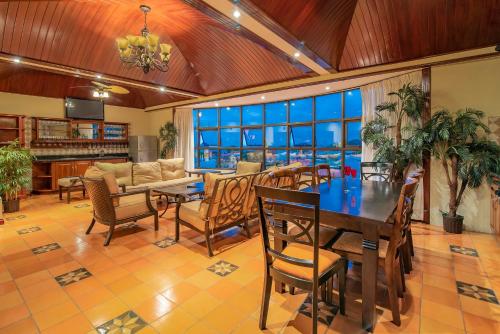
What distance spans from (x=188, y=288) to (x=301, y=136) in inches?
194

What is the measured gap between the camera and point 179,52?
5.38 meters

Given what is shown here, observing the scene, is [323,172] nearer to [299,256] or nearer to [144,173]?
[299,256]

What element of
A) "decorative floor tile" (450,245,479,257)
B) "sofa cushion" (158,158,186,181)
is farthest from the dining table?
"sofa cushion" (158,158,186,181)

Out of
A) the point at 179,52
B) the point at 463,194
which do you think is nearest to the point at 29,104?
the point at 179,52

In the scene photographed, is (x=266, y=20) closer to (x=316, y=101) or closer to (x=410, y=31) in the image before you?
(x=410, y=31)

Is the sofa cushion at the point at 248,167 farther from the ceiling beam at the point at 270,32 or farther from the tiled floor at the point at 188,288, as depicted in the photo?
the ceiling beam at the point at 270,32

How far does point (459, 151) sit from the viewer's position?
3.36 metres

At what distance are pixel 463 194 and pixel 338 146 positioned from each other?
2450mm

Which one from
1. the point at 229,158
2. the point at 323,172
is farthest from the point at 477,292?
the point at 229,158

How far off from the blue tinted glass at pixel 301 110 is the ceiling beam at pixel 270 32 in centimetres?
193

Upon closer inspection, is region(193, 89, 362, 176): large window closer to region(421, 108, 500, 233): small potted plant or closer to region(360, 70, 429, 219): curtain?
region(360, 70, 429, 219): curtain

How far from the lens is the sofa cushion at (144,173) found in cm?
547

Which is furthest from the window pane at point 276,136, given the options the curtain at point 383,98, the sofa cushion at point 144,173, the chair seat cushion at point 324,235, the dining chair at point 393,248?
the dining chair at point 393,248

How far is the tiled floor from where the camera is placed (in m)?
1.83
